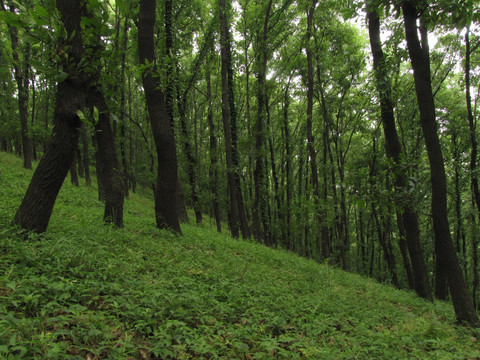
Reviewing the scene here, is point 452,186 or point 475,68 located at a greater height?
point 475,68

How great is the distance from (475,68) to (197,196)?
1587 cm

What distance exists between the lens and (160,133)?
7805 mm

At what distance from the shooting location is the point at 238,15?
17.1 meters

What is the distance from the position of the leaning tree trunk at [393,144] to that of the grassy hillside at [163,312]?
2791 mm

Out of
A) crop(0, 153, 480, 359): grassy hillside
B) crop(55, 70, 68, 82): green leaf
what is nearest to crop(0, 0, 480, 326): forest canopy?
crop(55, 70, 68, 82): green leaf

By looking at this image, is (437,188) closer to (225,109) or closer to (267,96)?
(225,109)

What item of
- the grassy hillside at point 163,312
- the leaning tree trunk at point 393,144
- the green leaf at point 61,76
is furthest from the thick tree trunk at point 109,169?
the leaning tree trunk at point 393,144

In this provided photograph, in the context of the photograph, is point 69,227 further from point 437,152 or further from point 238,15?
point 238,15

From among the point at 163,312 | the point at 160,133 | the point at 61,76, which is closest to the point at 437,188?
the point at 163,312

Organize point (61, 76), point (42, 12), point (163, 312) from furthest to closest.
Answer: point (61, 76) → point (42, 12) → point (163, 312)

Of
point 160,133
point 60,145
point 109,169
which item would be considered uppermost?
point 160,133

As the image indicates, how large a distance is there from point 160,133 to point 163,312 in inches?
218

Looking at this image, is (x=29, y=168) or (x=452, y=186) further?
(x=452, y=186)

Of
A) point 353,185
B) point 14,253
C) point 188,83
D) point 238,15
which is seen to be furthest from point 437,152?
A: point 238,15
